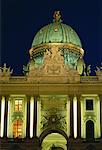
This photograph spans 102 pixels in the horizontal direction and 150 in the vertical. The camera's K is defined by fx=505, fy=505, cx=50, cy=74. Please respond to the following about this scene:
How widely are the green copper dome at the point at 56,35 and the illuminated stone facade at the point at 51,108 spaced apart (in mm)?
7814

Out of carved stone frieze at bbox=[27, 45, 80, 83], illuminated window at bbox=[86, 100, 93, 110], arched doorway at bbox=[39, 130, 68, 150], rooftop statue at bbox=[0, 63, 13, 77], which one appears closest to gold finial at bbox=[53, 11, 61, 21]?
carved stone frieze at bbox=[27, 45, 80, 83]

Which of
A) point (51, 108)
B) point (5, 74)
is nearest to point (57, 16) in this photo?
point (5, 74)

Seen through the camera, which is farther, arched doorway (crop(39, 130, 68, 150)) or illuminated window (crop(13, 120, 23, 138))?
arched doorway (crop(39, 130, 68, 150))

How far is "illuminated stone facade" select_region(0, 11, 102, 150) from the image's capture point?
231ft

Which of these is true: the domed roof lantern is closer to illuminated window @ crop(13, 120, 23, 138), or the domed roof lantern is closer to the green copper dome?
the green copper dome

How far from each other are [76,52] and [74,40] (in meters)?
2.18

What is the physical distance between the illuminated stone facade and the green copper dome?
781cm

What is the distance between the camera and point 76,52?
83188mm

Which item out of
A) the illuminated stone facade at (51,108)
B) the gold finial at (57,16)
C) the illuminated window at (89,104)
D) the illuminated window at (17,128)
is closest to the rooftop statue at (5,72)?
the illuminated stone facade at (51,108)

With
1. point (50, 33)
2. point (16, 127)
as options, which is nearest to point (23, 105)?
point (16, 127)

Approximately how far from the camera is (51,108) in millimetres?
74062

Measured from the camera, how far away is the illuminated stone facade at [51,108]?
70375mm

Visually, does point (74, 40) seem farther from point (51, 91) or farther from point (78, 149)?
point (78, 149)

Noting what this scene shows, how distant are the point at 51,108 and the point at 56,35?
49.9 feet
